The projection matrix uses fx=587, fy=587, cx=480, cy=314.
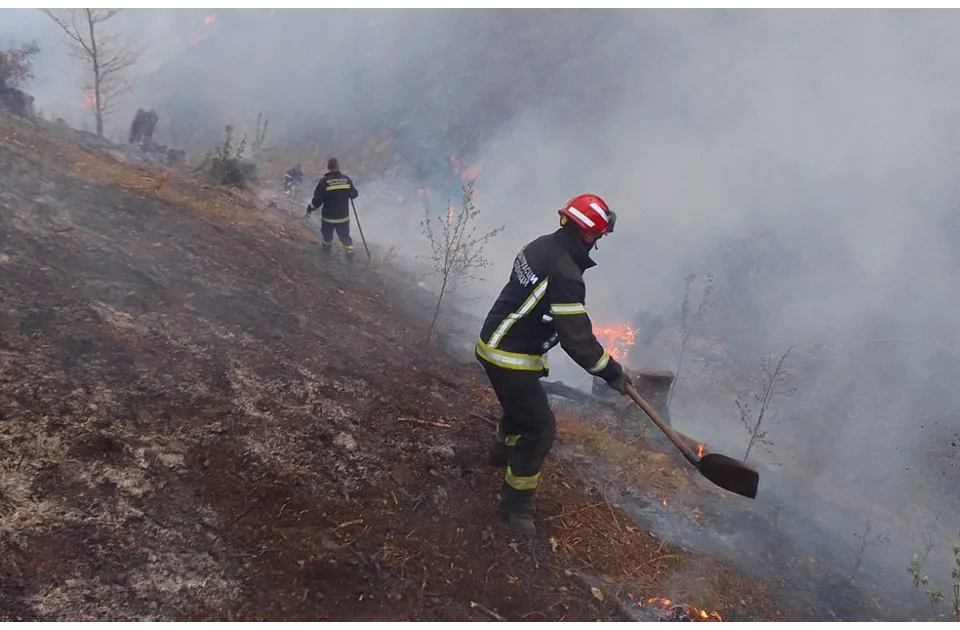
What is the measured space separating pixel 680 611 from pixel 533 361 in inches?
67.0

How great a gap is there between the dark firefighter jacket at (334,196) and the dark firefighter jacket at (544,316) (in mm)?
5360

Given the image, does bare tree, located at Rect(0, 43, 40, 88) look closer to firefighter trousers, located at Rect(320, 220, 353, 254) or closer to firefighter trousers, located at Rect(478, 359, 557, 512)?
firefighter trousers, located at Rect(320, 220, 353, 254)

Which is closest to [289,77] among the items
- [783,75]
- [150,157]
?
[150,157]

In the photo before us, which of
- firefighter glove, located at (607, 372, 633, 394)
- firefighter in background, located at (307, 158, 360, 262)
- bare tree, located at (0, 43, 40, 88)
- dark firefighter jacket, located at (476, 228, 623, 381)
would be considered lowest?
firefighter glove, located at (607, 372, 633, 394)

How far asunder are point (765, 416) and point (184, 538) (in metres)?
8.79

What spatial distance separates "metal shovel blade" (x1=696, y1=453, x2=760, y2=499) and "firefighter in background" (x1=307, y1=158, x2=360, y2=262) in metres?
6.29

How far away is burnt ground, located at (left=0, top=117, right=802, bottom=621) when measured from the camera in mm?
2775

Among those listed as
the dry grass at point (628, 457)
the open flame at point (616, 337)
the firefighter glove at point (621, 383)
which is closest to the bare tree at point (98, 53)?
the open flame at point (616, 337)

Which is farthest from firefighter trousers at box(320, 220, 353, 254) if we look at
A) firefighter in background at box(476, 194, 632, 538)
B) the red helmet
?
the red helmet

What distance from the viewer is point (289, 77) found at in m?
27.3

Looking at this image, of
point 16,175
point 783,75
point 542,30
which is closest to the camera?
point 16,175

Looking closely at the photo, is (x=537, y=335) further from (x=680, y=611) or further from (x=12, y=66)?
(x=12, y=66)

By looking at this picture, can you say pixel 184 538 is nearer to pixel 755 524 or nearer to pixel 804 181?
pixel 755 524

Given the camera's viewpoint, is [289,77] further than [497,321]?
Yes
